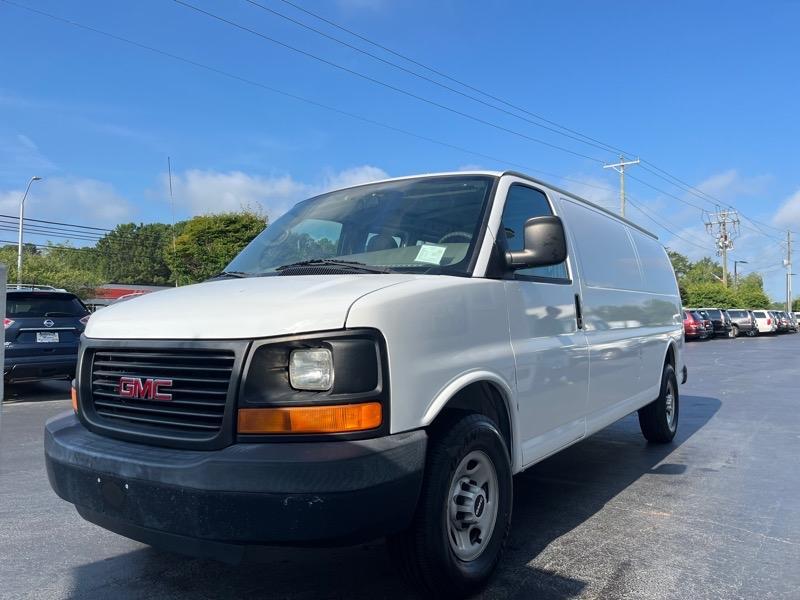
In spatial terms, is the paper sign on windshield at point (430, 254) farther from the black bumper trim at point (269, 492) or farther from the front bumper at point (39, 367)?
the front bumper at point (39, 367)

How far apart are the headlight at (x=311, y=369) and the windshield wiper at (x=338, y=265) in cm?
86

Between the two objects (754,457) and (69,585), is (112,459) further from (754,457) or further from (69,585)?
(754,457)

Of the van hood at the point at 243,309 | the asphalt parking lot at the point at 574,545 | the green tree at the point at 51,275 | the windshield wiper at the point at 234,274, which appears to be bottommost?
the asphalt parking lot at the point at 574,545

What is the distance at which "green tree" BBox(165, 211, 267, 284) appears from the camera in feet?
109

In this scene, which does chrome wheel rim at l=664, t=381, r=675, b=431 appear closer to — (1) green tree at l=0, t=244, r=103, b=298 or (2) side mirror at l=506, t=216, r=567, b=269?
(2) side mirror at l=506, t=216, r=567, b=269

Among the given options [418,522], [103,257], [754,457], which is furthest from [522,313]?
[103,257]

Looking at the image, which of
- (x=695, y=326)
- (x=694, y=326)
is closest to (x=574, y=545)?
(x=694, y=326)

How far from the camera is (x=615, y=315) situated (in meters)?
5.04

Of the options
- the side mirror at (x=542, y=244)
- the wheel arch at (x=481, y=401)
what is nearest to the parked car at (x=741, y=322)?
the side mirror at (x=542, y=244)

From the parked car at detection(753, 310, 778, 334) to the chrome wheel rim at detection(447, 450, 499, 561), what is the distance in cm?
4427

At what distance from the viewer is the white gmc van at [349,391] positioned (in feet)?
8.04

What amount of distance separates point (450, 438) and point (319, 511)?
0.71 metres

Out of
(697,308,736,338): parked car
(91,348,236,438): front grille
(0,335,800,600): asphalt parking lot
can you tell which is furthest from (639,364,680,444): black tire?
(697,308,736,338): parked car

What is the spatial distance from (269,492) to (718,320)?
39306 mm
